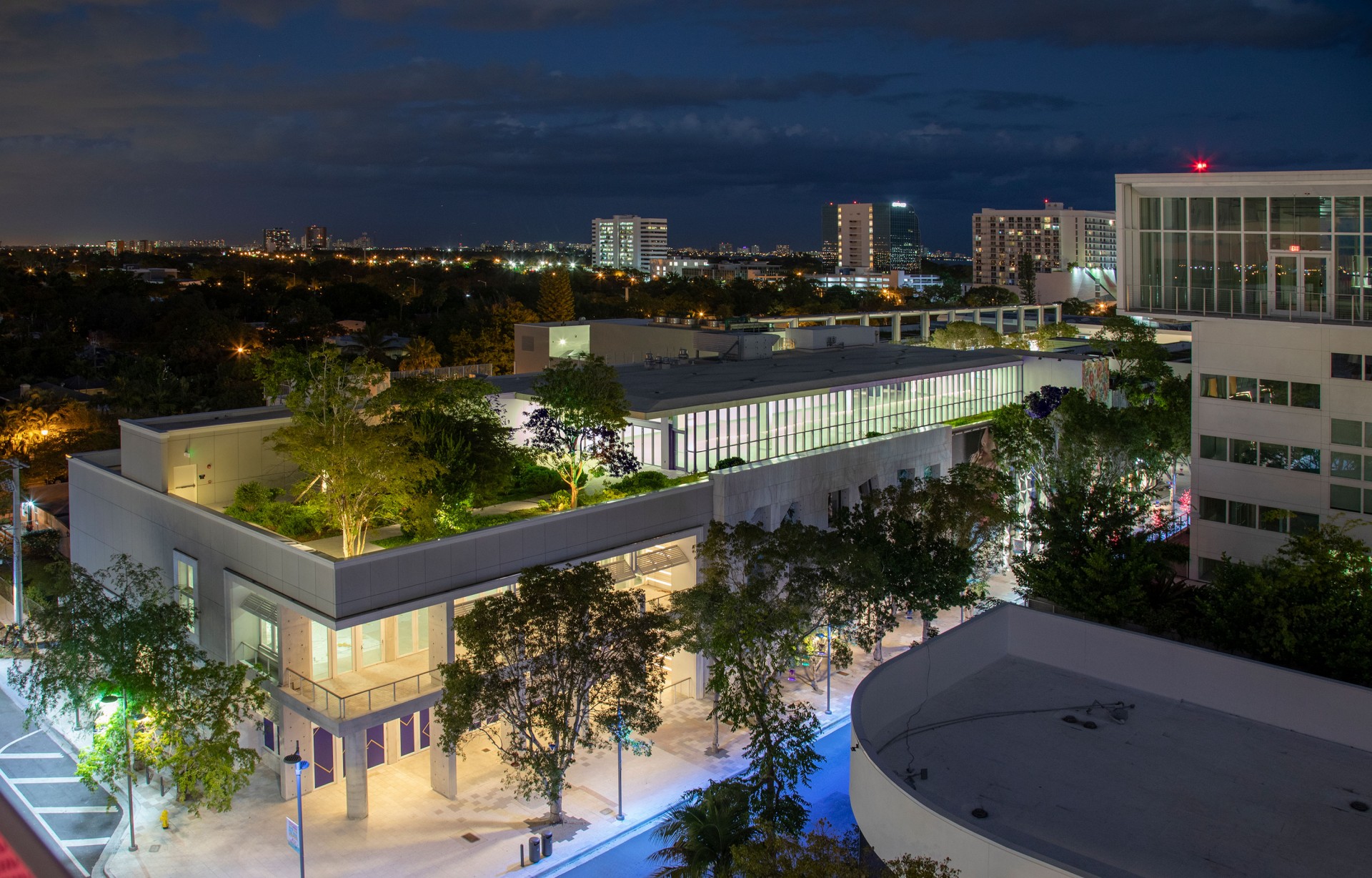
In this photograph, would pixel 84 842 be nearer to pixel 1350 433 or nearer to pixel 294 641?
pixel 294 641

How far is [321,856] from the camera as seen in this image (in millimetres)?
25328

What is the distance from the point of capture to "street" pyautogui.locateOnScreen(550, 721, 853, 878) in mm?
24781

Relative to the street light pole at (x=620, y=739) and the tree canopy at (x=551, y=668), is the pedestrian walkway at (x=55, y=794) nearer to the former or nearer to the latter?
the tree canopy at (x=551, y=668)

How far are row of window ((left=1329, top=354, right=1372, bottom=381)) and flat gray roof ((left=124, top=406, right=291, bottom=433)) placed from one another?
32.9 meters

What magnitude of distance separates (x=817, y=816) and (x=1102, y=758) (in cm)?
819

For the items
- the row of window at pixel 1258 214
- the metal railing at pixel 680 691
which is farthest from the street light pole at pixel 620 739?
the row of window at pixel 1258 214

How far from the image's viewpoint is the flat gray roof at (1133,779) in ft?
58.6

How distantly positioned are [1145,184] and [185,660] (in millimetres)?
33391

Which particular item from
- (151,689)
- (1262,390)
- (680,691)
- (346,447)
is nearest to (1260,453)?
(1262,390)

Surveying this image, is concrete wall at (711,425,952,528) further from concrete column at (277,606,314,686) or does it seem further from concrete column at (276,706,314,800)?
concrete column at (276,706,314,800)

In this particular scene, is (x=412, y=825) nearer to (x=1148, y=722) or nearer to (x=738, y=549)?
(x=738, y=549)

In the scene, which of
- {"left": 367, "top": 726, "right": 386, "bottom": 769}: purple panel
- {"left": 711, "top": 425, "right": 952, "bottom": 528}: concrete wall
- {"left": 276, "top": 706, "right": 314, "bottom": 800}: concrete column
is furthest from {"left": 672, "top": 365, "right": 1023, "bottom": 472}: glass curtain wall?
{"left": 276, "top": 706, "right": 314, "bottom": 800}: concrete column

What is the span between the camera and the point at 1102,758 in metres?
21.4

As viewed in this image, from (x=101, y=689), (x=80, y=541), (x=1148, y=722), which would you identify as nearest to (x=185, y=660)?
(x=101, y=689)
